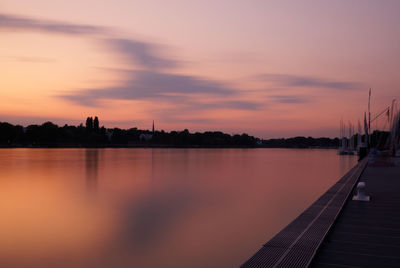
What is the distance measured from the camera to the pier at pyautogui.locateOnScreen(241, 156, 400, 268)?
25.5ft

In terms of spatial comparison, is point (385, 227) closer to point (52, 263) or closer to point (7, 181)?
point (52, 263)

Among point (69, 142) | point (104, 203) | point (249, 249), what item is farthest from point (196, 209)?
point (69, 142)

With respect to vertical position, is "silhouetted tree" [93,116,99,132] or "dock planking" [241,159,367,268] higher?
"silhouetted tree" [93,116,99,132]

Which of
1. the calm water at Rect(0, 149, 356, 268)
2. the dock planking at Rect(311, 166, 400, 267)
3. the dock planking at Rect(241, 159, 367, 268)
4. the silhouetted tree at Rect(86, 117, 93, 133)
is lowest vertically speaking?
the calm water at Rect(0, 149, 356, 268)

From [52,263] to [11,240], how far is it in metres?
3.42

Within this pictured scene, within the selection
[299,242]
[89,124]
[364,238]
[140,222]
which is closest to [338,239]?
[364,238]

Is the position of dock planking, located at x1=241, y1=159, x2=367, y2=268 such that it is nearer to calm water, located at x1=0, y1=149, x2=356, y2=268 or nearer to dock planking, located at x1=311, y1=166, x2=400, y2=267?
dock planking, located at x1=311, y1=166, x2=400, y2=267

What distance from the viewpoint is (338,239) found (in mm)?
9578

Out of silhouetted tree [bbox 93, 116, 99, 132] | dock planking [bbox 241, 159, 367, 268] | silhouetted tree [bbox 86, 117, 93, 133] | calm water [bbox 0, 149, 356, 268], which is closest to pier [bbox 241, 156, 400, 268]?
dock planking [bbox 241, 159, 367, 268]

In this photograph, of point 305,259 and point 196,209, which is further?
point 196,209

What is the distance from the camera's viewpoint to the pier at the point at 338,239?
25.5 feet

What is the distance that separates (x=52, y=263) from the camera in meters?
11.6

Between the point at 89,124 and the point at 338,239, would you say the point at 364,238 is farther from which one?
the point at 89,124

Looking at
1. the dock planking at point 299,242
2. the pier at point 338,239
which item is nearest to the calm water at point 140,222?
the dock planking at point 299,242
